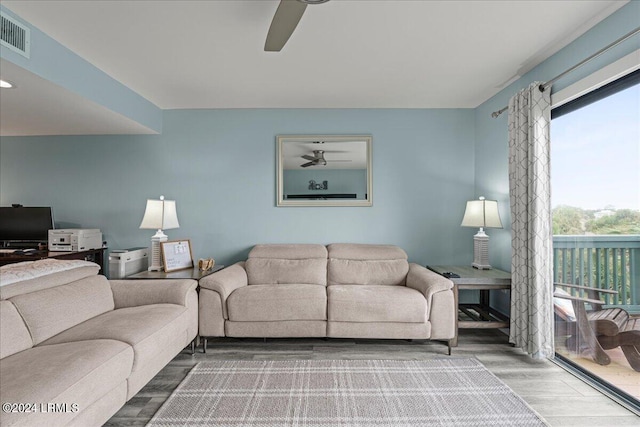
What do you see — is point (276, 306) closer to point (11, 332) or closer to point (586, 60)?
point (11, 332)

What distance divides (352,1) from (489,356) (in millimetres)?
2817

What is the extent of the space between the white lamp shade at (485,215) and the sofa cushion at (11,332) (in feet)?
11.6

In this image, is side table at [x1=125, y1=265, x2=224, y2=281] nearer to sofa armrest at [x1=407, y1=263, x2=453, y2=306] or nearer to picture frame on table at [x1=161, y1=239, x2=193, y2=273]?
picture frame on table at [x1=161, y1=239, x2=193, y2=273]

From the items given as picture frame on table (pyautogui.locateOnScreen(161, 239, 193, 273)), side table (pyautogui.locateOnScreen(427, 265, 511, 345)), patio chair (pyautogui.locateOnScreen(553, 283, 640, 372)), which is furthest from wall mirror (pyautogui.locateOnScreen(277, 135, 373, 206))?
patio chair (pyautogui.locateOnScreen(553, 283, 640, 372))

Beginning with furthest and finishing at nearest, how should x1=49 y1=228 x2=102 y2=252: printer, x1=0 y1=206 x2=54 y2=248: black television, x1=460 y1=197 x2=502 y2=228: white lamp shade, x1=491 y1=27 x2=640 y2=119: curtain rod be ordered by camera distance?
x1=0 y1=206 x2=54 y2=248: black television → x1=49 y1=228 x2=102 y2=252: printer → x1=460 y1=197 x2=502 y2=228: white lamp shade → x1=491 y1=27 x2=640 y2=119: curtain rod

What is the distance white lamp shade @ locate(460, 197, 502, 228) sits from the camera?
3.31m

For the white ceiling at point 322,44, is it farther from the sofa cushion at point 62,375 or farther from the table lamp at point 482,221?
the sofa cushion at point 62,375

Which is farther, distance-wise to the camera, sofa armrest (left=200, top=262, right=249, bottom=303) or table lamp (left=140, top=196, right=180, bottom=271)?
table lamp (left=140, top=196, right=180, bottom=271)

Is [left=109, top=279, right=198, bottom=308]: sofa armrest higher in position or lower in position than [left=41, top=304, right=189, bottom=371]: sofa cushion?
higher

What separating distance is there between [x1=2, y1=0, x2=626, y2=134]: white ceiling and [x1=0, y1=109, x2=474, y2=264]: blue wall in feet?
1.42

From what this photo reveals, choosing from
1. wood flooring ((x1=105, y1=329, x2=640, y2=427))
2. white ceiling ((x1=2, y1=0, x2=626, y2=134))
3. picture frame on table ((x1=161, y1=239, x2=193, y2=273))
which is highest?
white ceiling ((x1=2, y1=0, x2=626, y2=134))

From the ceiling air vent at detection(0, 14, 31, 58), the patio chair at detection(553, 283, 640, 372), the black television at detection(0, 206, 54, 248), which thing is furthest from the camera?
the black television at detection(0, 206, 54, 248)

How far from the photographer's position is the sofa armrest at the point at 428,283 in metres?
2.88

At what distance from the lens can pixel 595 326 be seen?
2.40m
